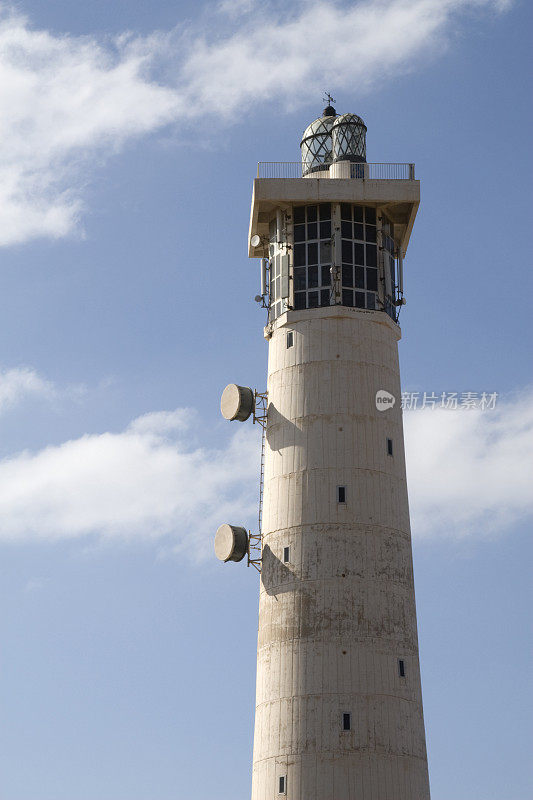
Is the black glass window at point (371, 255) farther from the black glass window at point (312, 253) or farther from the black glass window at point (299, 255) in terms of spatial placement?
the black glass window at point (299, 255)

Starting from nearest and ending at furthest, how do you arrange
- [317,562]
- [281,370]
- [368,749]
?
[368,749] < [317,562] < [281,370]

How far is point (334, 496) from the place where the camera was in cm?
5731

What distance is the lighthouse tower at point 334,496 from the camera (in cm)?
5353

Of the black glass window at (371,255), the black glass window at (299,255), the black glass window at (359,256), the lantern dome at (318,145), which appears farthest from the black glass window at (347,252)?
Result: the lantern dome at (318,145)

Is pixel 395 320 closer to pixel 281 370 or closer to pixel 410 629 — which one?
pixel 281 370

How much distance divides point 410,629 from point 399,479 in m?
7.33

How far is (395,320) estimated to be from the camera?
63031mm

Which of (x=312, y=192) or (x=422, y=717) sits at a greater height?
(x=312, y=192)

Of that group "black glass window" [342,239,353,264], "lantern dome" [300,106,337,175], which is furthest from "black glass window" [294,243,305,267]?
"lantern dome" [300,106,337,175]

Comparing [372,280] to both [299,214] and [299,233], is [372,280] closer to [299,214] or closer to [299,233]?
[299,233]

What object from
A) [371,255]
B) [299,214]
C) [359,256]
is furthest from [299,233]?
[371,255]

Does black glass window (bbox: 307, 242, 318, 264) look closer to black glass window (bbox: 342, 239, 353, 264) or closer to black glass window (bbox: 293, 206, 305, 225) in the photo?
black glass window (bbox: 342, 239, 353, 264)

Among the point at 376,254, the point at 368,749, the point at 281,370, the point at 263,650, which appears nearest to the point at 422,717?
the point at 368,749

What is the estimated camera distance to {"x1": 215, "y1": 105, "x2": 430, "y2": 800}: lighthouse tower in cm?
5353
